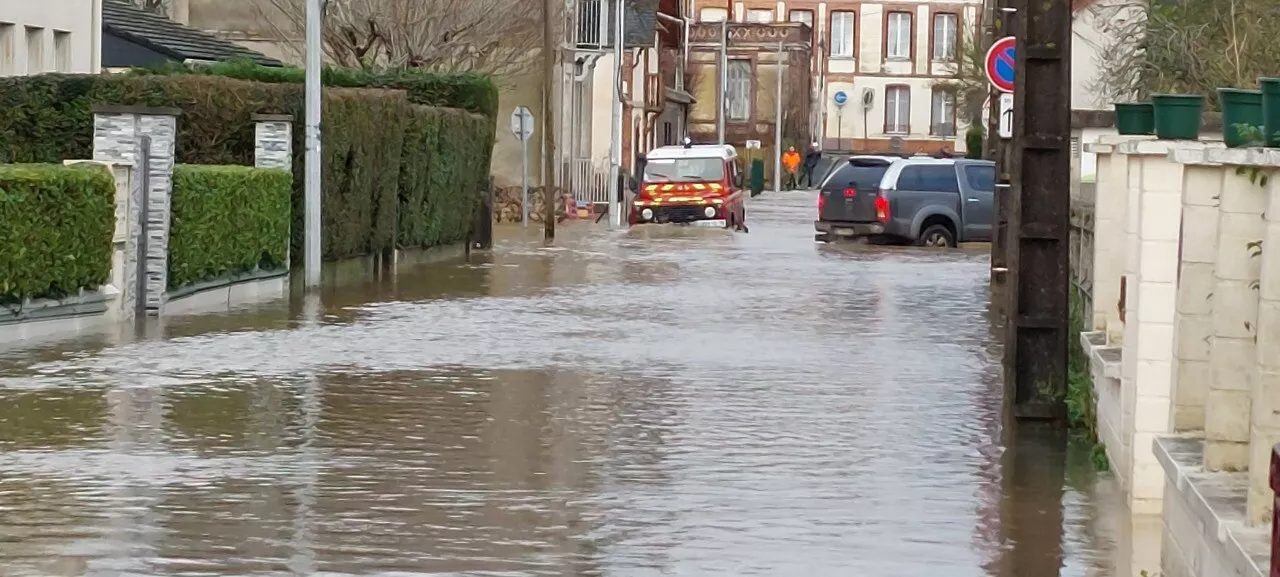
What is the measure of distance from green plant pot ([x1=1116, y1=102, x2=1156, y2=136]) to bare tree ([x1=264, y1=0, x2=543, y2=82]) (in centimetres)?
3295

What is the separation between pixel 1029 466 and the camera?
12.0 meters

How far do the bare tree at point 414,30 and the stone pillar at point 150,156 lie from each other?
23.4m

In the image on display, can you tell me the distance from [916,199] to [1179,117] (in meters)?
28.8

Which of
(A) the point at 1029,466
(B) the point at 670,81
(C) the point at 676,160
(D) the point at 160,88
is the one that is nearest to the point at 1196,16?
(D) the point at 160,88

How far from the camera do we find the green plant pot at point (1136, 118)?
11492mm

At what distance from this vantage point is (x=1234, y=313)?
25.3 feet

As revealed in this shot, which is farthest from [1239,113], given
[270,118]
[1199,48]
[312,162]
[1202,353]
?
[1199,48]

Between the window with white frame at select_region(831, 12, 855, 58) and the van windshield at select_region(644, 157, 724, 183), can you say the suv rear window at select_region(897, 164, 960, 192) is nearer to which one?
the van windshield at select_region(644, 157, 724, 183)

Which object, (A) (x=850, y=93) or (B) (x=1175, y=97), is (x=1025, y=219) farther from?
(A) (x=850, y=93)

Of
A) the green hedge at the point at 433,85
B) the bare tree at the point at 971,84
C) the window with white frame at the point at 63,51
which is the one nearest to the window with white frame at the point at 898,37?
the bare tree at the point at 971,84

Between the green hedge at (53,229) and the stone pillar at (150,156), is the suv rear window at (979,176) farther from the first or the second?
the green hedge at (53,229)

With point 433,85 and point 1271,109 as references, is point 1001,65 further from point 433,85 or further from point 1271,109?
point 1271,109

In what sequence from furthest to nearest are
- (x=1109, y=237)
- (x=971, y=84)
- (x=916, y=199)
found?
(x=971, y=84), (x=916, y=199), (x=1109, y=237)

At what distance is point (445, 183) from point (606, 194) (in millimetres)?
23904
